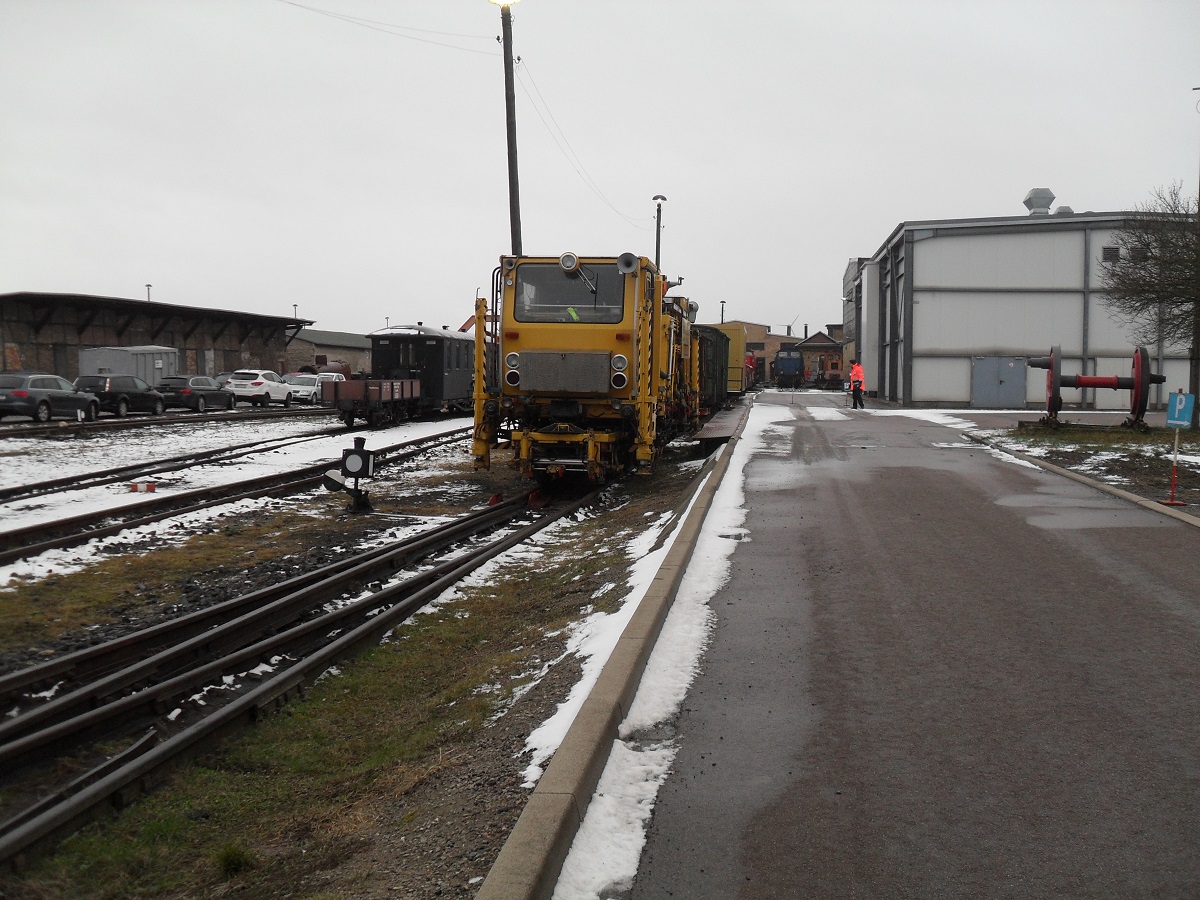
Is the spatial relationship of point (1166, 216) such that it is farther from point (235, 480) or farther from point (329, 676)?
point (329, 676)

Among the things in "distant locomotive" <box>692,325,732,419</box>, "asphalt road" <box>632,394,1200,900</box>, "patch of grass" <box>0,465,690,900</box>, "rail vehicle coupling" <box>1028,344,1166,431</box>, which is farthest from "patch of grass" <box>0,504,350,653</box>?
"rail vehicle coupling" <box>1028,344,1166,431</box>

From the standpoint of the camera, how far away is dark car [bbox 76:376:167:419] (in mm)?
32219

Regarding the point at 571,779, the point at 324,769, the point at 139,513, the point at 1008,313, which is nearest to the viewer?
the point at 571,779

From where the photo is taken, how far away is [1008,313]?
125 ft

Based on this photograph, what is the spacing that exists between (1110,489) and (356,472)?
1002 cm

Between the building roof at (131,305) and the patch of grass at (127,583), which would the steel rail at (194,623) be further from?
the building roof at (131,305)

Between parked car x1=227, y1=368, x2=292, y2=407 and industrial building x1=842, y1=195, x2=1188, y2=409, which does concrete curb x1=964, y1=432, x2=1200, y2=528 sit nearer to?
industrial building x1=842, y1=195, x2=1188, y2=409

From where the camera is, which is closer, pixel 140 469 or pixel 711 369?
pixel 140 469

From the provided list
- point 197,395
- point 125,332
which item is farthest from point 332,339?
point 197,395

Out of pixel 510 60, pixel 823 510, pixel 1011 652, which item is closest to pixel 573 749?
pixel 1011 652

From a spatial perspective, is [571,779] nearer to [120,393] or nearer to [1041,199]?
[120,393]

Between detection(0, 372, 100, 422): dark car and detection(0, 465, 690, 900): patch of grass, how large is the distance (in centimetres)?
2439

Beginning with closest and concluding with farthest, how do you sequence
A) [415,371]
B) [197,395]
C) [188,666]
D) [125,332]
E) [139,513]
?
[188,666] → [139,513] → [415,371] → [197,395] → [125,332]

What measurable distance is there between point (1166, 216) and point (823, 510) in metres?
17.6
